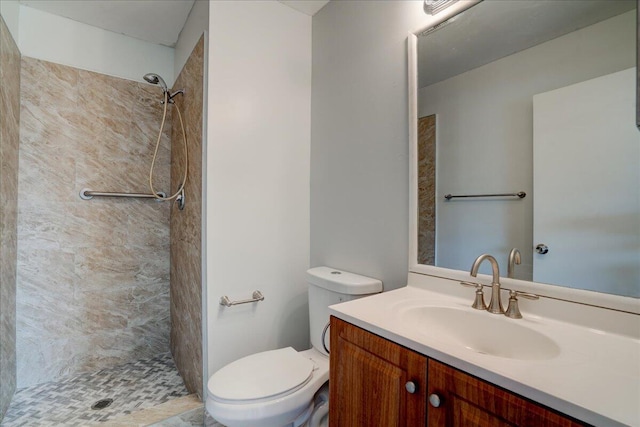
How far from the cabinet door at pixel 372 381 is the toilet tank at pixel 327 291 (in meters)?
0.38

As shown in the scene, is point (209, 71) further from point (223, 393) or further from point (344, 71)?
point (223, 393)

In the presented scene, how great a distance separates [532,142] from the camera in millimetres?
1059

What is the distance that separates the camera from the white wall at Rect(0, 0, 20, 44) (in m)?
1.64

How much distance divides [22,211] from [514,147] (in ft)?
9.09

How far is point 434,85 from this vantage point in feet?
4.28

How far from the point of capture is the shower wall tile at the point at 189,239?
5.53 feet

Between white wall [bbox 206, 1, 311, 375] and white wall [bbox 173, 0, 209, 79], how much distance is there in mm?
132

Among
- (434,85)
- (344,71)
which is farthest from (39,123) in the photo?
(434,85)

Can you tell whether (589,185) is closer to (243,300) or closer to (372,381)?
(372,381)

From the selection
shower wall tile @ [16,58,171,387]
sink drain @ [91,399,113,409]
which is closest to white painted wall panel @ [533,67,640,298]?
sink drain @ [91,399,113,409]

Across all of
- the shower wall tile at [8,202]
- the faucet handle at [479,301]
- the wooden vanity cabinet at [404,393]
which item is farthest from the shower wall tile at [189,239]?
the faucet handle at [479,301]

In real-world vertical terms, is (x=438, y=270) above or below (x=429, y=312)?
above

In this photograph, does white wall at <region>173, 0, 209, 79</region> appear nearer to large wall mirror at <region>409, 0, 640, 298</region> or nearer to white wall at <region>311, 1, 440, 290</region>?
white wall at <region>311, 1, 440, 290</region>

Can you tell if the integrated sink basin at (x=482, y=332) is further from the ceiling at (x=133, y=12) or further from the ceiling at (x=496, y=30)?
the ceiling at (x=133, y=12)
